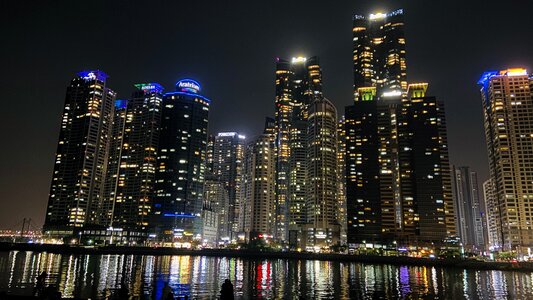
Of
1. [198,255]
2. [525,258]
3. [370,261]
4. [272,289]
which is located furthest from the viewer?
[198,255]

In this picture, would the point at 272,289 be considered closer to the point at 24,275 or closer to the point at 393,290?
the point at 393,290

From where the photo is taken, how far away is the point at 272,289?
60.7 metres

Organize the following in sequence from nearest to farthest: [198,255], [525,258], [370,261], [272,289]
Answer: [272,289], [525,258], [370,261], [198,255]

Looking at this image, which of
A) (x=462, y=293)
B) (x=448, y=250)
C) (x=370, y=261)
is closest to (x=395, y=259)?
(x=370, y=261)

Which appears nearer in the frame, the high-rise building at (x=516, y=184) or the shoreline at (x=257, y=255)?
the shoreline at (x=257, y=255)

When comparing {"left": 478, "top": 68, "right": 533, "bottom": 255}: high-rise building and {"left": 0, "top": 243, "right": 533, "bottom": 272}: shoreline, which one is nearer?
{"left": 0, "top": 243, "right": 533, "bottom": 272}: shoreline

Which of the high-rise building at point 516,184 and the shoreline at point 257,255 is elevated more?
the high-rise building at point 516,184

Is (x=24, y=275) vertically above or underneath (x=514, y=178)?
underneath

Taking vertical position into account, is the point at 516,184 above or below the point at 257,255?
above

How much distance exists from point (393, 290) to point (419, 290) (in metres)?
5.31

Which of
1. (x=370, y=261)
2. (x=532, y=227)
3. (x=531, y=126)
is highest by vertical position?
(x=531, y=126)

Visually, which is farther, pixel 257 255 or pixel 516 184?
pixel 516 184

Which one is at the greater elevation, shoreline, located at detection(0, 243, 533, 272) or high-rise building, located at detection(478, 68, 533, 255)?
high-rise building, located at detection(478, 68, 533, 255)

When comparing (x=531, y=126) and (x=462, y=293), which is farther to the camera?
(x=531, y=126)
